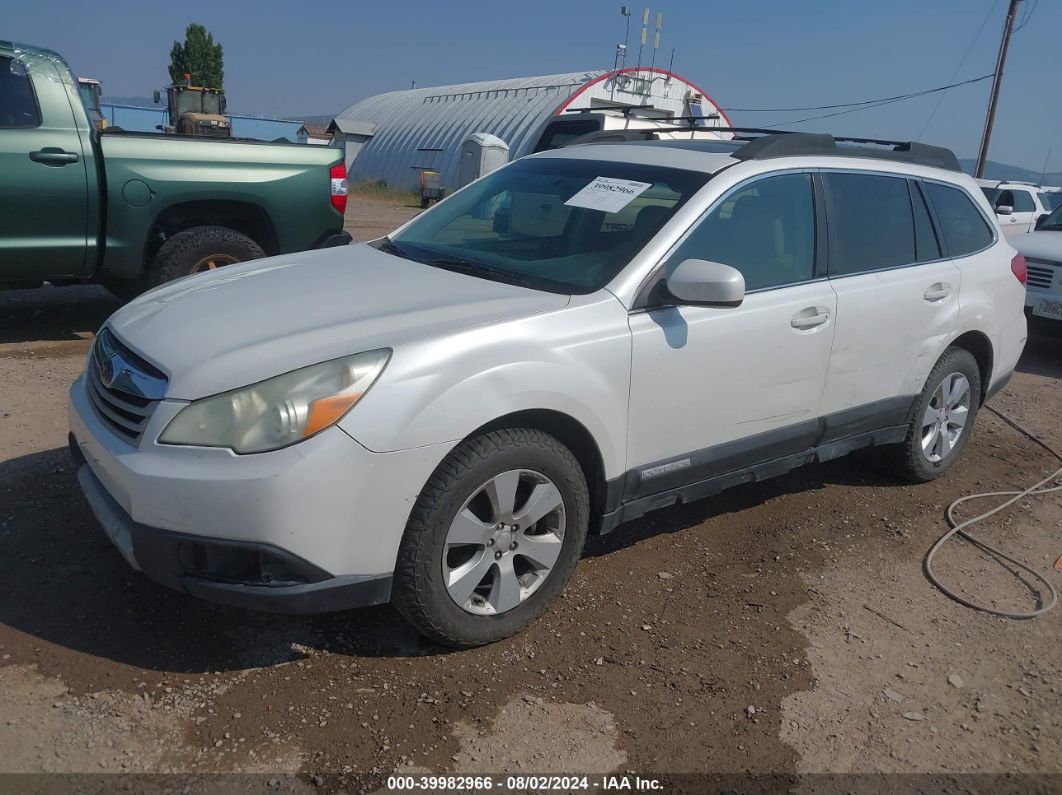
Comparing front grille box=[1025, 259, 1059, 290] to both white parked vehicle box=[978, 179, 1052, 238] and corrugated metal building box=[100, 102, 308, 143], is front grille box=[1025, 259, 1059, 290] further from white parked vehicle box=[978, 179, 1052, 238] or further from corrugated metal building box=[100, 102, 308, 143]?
corrugated metal building box=[100, 102, 308, 143]

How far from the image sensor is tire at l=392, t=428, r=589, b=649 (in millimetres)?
2846

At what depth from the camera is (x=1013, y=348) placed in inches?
210

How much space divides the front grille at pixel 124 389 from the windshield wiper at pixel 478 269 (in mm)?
1273

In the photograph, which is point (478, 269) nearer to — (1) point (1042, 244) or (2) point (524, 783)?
(2) point (524, 783)

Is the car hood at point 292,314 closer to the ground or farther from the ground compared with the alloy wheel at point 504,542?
farther from the ground

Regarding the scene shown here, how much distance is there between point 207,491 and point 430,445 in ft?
2.19

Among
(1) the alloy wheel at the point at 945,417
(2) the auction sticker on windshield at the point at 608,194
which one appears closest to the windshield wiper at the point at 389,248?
(2) the auction sticker on windshield at the point at 608,194

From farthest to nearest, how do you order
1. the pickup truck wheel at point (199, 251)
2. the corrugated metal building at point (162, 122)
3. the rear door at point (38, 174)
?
1. the corrugated metal building at point (162, 122)
2. the pickup truck wheel at point (199, 251)
3. the rear door at point (38, 174)

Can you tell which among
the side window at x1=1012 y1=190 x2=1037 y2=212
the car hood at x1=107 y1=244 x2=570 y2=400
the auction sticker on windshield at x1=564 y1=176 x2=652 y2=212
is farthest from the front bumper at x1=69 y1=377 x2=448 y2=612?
the side window at x1=1012 y1=190 x2=1037 y2=212

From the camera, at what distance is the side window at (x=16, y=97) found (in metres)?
6.05

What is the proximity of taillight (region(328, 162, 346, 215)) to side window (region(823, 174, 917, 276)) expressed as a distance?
4.26 m

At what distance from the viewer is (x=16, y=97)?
20.0ft

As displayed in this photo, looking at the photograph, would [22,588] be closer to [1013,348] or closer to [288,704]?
→ [288,704]

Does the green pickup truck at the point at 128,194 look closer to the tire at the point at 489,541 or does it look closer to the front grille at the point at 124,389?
the front grille at the point at 124,389
